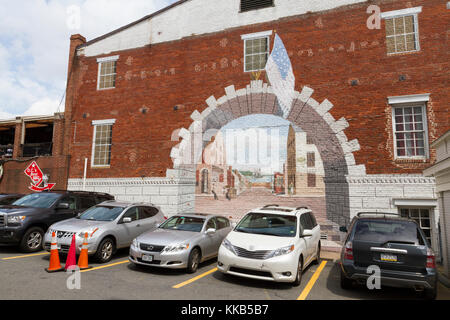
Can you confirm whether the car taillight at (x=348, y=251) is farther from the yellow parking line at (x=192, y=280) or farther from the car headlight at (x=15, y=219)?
the car headlight at (x=15, y=219)

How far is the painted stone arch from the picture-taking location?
12047mm

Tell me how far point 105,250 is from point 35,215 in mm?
2793

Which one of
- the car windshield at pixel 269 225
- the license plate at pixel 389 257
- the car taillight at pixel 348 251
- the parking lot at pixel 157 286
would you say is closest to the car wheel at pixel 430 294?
the parking lot at pixel 157 286

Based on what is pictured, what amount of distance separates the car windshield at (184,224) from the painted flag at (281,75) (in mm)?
6526

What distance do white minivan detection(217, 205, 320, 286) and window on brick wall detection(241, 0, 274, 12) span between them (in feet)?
33.5

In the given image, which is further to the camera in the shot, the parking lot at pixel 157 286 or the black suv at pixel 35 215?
the black suv at pixel 35 215

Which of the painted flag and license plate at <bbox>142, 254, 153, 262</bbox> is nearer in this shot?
license plate at <bbox>142, 254, 153, 262</bbox>

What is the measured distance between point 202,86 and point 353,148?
7.28m

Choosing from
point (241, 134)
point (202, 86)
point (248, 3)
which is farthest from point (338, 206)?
point (248, 3)

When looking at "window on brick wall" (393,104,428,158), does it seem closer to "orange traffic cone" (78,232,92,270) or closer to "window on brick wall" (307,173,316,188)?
"window on brick wall" (307,173,316,188)

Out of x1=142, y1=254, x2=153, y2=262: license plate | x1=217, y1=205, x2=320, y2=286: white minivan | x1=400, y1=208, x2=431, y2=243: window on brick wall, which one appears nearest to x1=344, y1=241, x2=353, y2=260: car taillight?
x1=217, y1=205, x2=320, y2=286: white minivan

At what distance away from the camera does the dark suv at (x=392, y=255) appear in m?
5.95

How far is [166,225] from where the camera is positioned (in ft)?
30.0
